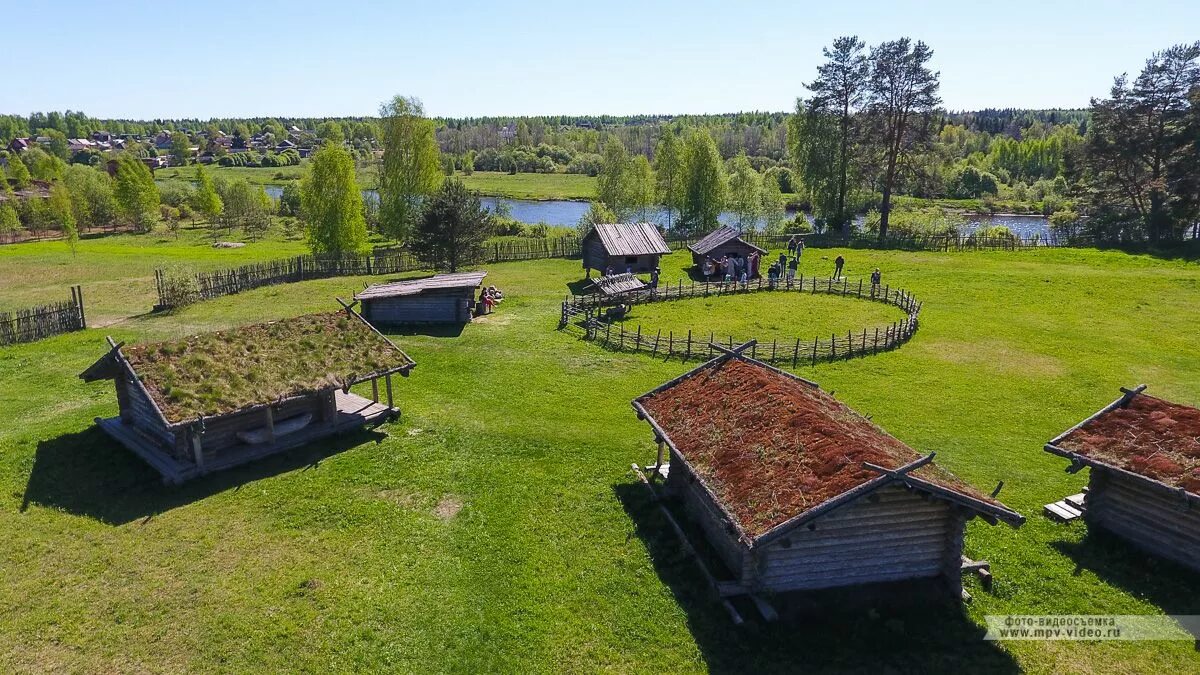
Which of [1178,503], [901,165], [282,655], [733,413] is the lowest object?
[282,655]

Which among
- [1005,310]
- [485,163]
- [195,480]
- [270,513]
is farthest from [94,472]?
[485,163]

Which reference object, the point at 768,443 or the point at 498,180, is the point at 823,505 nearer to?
the point at 768,443

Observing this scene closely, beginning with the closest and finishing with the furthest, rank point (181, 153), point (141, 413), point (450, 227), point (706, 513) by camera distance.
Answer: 1. point (706, 513)
2. point (141, 413)
3. point (450, 227)
4. point (181, 153)

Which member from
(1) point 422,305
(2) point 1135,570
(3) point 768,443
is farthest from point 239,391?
(2) point 1135,570

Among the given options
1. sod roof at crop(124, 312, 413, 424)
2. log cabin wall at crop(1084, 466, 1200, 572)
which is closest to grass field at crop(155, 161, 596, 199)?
sod roof at crop(124, 312, 413, 424)

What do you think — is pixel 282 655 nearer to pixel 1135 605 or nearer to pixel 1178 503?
pixel 1135 605

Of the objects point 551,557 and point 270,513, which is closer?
point 551,557

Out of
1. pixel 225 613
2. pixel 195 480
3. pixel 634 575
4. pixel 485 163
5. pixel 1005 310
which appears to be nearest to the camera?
pixel 225 613

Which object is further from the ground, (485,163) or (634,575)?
(485,163)
